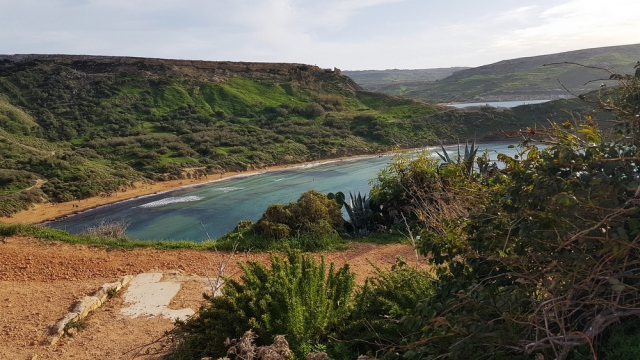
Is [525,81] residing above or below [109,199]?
above

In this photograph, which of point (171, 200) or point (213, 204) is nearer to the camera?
point (213, 204)

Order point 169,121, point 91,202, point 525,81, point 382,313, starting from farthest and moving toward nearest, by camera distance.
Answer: point 525,81 < point 169,121 < point 91,202 < point 382,313

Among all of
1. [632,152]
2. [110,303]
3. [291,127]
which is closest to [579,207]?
[632,152]

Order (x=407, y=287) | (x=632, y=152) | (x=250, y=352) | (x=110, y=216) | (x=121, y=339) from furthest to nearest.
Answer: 1. (x=110, y=216)
2. (x=121, y=339)
3. (x=407, y=287)
4. (x=250, y=352)
5. (x=632, y=152)

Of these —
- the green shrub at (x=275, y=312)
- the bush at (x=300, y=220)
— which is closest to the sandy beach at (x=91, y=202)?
the bush at (x=300, y=220)

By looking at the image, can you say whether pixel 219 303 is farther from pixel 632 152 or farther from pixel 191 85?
pixel 191 85

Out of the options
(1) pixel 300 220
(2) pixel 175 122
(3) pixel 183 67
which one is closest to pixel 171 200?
(1) pixel 300 220

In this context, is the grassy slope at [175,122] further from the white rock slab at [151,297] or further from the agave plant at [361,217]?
the agave plant at [361,217]

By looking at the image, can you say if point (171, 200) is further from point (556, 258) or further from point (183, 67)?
point (183, 67)
